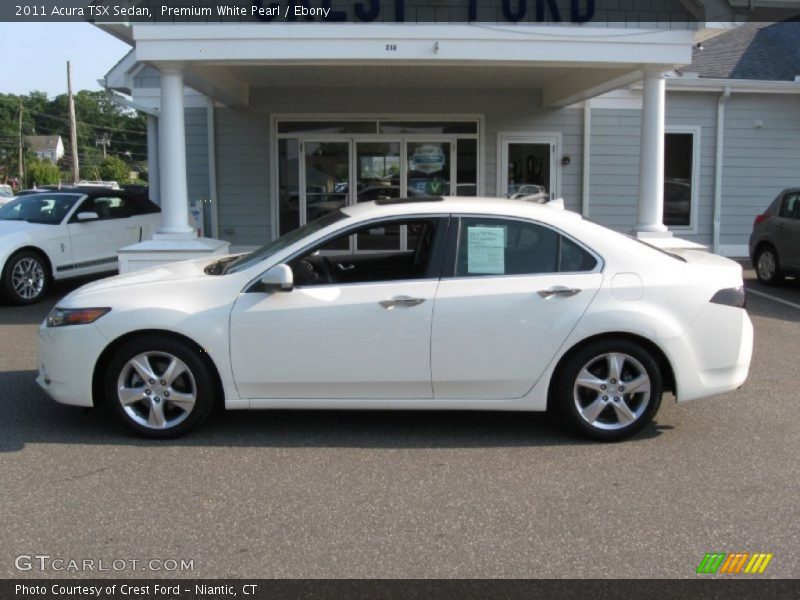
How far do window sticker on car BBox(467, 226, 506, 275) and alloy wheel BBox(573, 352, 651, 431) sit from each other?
851mm

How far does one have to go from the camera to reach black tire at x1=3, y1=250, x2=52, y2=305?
10297mm

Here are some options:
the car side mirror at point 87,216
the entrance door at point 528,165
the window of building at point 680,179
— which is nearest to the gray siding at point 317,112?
the entrance door at point 528,165

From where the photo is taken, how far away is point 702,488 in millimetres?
4375

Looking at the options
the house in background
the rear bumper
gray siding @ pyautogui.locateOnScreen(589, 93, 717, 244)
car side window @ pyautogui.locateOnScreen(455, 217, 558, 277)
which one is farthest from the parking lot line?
the house in background

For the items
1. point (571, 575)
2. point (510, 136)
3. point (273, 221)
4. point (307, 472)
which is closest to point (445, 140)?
point (510, 136)

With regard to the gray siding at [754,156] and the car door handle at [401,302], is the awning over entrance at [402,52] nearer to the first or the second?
the car door handle at [401,302]

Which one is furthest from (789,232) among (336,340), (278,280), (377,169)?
(278,280)

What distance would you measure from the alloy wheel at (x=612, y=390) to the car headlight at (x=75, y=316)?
306cm

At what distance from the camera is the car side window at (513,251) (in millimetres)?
5102

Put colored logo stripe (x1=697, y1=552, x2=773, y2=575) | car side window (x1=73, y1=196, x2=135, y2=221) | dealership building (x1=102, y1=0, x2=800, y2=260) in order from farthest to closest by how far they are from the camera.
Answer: dealership building (x1=102, y1=0, x2=800, y2=260)
car side window (x1=73, y1=196, x2=135, y2=221)
colored logo stripe (x1=697, y1=552, x2=773, y2=575)

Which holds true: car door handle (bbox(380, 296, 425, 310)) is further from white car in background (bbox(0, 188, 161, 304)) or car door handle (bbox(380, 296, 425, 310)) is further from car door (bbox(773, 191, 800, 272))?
car door (bbox(773, 191, 800, 272))
